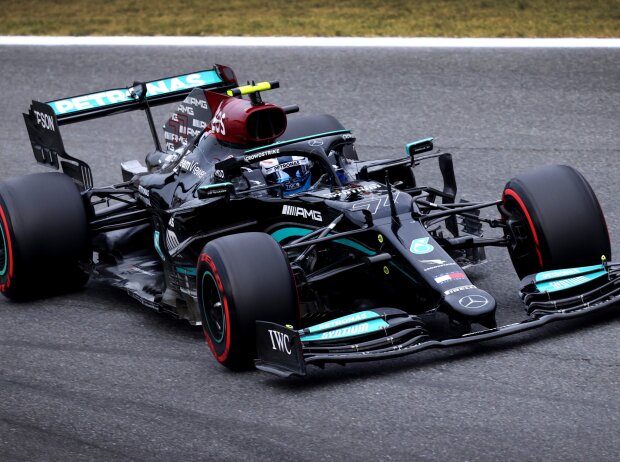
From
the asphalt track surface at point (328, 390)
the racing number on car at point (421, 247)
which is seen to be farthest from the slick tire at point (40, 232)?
the racing number on car at point (421, 247)

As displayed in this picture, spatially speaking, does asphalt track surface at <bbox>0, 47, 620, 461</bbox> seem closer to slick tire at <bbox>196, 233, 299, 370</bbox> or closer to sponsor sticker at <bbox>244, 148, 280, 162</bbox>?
slick tire at <bbox>196, 233, 299, 370</bbox>

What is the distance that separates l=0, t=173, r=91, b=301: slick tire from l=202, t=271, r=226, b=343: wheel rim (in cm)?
161

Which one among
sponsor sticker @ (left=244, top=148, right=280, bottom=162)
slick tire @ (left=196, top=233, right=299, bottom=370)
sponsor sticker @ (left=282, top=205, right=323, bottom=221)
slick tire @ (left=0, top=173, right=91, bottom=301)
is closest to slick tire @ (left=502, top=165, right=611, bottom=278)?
sponsor sticker @ (left=282, top=205, right=323, bottom=221)

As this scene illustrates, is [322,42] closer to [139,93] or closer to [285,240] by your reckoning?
[139,93]

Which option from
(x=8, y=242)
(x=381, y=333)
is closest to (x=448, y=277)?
(x=381, y=333)

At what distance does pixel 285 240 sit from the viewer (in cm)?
732

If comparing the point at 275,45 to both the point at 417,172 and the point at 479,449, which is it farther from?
the point at 479,449

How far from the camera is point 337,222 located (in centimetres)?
691

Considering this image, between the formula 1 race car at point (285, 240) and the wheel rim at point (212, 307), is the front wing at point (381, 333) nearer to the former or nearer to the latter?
the formula 1 race car at point (285, 240)

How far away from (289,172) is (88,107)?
1993mm

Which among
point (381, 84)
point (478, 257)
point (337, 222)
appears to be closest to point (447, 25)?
point (381, 84)

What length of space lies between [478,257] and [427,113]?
4.13m

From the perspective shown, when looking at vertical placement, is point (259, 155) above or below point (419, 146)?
above

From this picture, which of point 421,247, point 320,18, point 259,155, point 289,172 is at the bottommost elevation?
point 421,247
